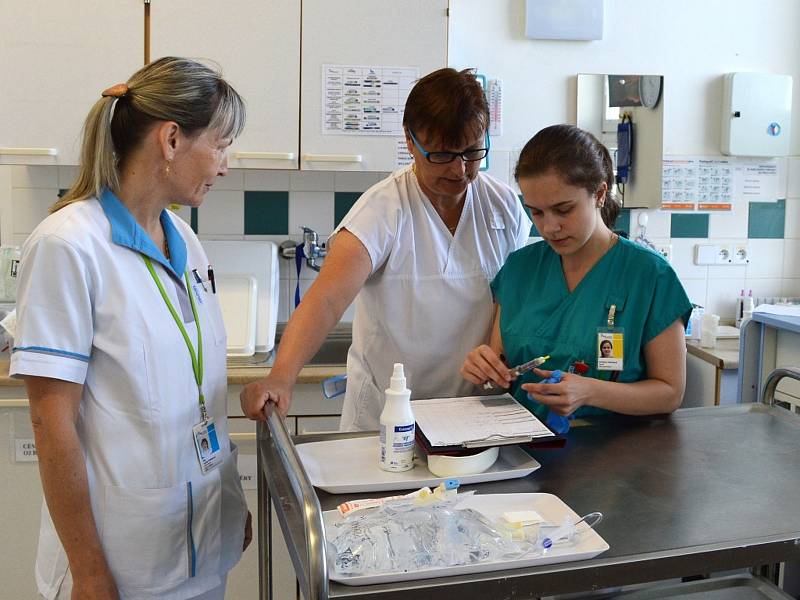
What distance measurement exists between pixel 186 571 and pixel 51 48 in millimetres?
1804

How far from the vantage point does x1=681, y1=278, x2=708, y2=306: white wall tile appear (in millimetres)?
3193

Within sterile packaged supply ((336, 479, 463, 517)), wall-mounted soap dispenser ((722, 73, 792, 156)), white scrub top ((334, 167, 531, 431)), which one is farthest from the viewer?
wall-mounted soap dispenser ((722, 73, 792, 156))

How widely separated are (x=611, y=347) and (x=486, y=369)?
24cm

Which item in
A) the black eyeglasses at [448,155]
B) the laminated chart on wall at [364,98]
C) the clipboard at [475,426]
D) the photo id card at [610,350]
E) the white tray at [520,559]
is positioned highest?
the laminated chart on wall at [364,98]

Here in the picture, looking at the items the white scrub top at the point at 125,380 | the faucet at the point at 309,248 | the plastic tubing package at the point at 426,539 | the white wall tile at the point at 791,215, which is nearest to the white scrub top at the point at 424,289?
the white scrub top at the point at 125,380

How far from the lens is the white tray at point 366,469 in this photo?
1215mm

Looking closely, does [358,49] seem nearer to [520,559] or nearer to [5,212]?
[5,212]

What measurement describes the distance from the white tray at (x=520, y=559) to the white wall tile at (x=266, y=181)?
1967mm

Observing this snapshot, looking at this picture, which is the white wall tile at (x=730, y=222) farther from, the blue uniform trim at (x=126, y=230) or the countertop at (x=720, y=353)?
the blue uniform trim at (x=126, y=230)

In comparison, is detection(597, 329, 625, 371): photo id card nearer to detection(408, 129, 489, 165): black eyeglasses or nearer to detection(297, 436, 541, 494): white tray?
detection(297, 436, 541, 494): white tray

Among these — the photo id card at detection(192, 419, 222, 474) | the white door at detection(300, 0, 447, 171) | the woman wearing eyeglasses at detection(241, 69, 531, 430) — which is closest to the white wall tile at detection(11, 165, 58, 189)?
the white door at detection(300, 0, 447, 171)

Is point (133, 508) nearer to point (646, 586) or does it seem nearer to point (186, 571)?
point (186, 571)

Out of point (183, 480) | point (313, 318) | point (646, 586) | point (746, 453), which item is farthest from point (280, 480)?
point (746, 453)

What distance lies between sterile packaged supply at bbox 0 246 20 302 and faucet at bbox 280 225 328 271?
912 mm
